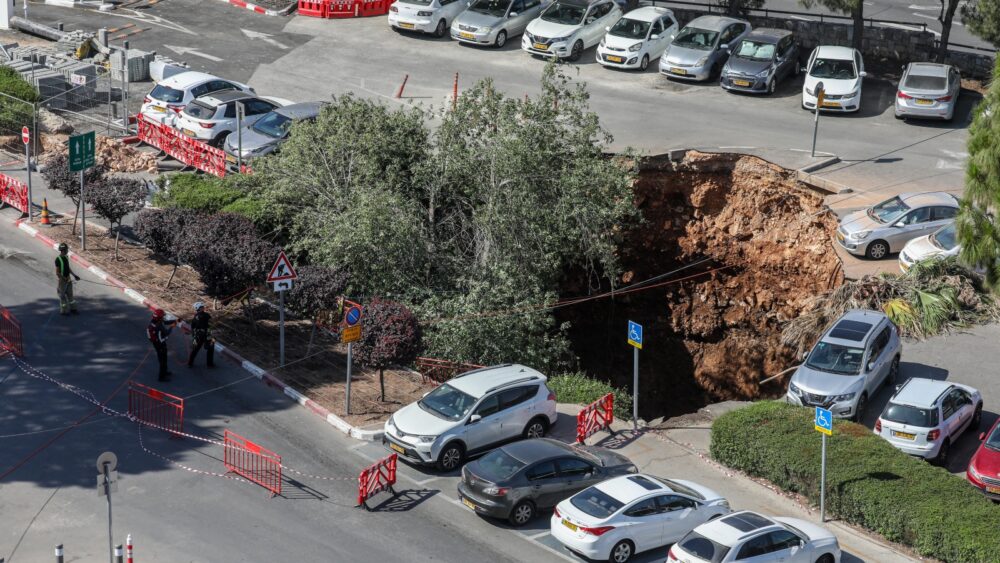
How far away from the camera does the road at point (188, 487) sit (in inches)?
725

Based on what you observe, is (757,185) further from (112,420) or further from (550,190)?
(112,420)

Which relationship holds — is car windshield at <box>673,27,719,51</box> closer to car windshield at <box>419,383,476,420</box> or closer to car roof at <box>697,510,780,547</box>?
car windshield at <box>419,383,476,420</box>

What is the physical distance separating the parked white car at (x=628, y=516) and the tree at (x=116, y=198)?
15564mm

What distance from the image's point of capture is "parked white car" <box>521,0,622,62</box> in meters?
40.8

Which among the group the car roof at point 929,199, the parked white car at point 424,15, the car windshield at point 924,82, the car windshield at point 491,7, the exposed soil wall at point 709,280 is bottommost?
the exposed soil wall at point 709,280

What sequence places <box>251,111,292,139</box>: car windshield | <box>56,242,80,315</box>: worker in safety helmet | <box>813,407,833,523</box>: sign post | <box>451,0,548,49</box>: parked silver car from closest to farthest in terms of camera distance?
<box>813,407,833,523</box>: sign post → <box>56,242,80,315</box>: worker in safety helmet → <box>251,111,292,139</box>: car windshield → <box>451,0,548,49</box>: parked silver car

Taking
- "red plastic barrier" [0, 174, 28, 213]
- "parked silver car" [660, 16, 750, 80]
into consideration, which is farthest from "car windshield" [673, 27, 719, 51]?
"red plastic barrier" [0, 174, 28, 213]

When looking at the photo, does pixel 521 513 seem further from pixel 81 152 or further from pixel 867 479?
pixel 81 152

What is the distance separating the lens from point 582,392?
25047 mm

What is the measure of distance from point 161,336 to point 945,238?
1871cm

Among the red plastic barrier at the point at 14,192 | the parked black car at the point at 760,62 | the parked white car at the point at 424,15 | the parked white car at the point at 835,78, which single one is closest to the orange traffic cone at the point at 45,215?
the red plastic barrier at the point at 14,192

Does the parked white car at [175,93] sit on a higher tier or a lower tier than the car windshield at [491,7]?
lower

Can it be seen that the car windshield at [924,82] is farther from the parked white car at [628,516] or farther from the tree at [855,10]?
the parked white car at [628,516]

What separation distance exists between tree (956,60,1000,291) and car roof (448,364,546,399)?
27.3 feet
